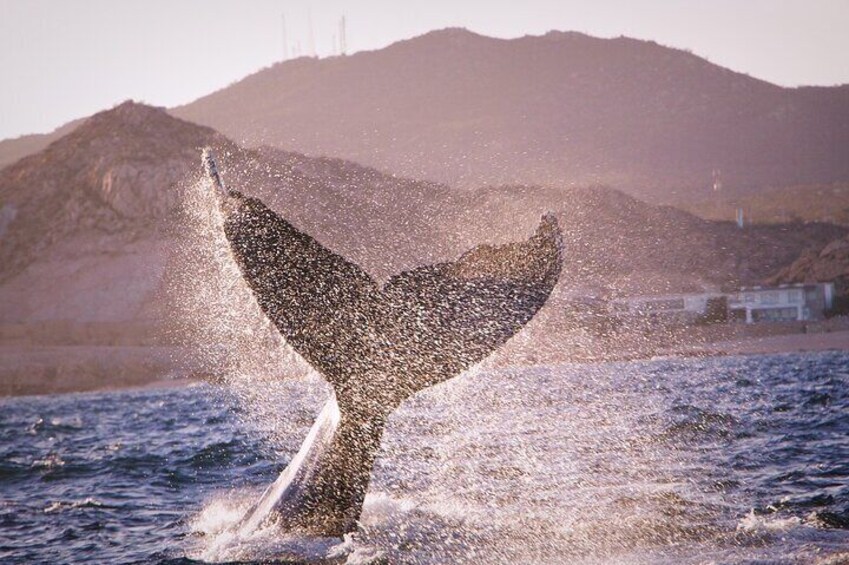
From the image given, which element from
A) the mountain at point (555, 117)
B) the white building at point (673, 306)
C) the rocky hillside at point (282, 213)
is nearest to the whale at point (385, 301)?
the rocky hillside at point (282, 213)

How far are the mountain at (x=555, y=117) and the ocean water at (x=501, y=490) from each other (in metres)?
103

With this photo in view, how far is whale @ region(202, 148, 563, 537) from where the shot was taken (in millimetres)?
5566

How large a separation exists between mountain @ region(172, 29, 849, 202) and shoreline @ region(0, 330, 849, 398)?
2298 inches

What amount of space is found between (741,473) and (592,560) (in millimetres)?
4303

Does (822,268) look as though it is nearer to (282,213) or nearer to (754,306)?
(754,306)

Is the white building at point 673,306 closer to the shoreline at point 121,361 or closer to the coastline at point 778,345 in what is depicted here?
the shoreline at point 121,361

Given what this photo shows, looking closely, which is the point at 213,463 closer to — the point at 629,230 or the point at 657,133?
the point at 629,230

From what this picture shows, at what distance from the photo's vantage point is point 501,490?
9.74 m

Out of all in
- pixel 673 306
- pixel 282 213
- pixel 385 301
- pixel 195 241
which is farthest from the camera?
pixel 195 241

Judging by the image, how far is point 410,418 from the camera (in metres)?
20.4

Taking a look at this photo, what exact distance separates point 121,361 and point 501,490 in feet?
197

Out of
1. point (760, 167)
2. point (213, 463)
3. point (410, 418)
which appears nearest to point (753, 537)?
point (213, 463)

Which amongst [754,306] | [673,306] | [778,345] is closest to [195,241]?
[673,306]

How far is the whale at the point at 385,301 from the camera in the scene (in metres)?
5.57
